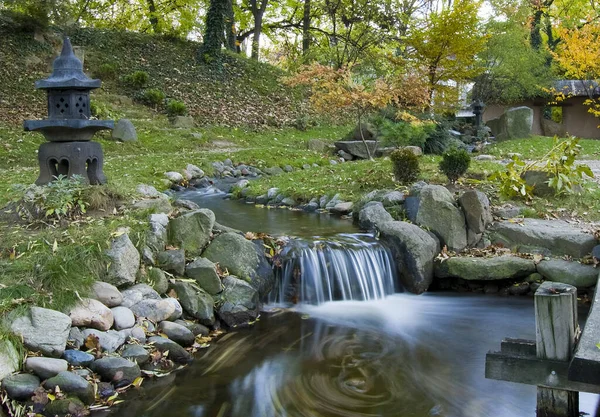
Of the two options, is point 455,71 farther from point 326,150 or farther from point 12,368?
point 12,368

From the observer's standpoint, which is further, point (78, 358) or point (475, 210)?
point (475, 210)

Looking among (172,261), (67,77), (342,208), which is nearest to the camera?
(172,261)

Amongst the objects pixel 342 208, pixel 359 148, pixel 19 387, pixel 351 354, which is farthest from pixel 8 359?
pixel 359 148

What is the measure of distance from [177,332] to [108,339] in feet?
2.59

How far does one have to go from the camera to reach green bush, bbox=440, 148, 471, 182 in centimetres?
1069

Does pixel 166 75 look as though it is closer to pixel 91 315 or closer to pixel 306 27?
pixel 306 27

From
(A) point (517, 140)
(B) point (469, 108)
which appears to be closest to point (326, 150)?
(A) point (517, 140)

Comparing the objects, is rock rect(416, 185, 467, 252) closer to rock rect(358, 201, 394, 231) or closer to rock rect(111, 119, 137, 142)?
rock rect(358, 201, 394, 231)

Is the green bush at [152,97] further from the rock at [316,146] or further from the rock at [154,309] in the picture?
the rock at [154,309]

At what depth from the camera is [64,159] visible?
7504 mm

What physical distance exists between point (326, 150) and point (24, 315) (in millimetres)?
14383

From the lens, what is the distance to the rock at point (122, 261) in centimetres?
592

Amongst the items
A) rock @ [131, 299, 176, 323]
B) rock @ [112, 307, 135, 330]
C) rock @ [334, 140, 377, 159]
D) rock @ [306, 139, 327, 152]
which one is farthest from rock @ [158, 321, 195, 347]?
rock @ [306, 139, 327, 152]

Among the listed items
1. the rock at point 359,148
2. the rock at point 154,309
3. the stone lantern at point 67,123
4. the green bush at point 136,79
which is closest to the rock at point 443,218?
the rock at point 154,309
